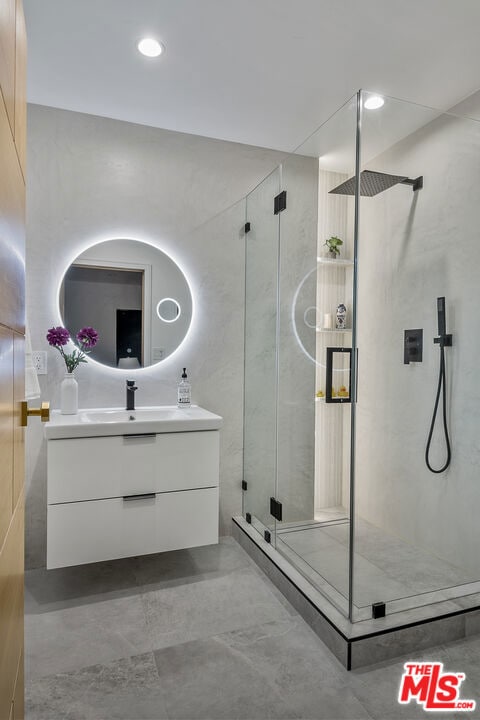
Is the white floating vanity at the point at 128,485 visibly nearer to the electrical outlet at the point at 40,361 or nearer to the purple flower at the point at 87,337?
the electrical outlet at the point at 40,361

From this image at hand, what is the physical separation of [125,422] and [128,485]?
12.0 inches

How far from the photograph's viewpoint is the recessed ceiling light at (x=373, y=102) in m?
1.72

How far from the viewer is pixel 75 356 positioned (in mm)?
2514

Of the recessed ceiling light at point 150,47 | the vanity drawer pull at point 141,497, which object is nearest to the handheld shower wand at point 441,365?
the vanity drawer pull at point 141,497

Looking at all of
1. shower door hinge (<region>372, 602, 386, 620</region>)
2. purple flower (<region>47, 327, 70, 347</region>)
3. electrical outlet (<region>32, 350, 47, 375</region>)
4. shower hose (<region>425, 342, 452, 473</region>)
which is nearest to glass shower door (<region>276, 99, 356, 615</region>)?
shower door hinge (<region>372, 602, 386, 620</region>)

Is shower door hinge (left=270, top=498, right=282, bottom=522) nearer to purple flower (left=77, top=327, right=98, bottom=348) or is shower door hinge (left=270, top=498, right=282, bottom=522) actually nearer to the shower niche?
the shower niche

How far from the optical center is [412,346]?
195 centimetres

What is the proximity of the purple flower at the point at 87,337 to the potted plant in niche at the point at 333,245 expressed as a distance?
52.3 inches

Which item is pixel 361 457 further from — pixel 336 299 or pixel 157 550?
pixel 157 550

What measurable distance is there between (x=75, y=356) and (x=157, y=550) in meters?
1.12

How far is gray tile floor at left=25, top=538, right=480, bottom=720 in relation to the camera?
4.97 feet

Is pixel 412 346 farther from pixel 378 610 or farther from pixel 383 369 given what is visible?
pixel 378 610

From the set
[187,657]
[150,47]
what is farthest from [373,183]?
[187,657]

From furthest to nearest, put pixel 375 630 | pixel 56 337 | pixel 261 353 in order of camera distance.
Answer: pixel 261 353 < pixel 56 337 < pixel 375 630
